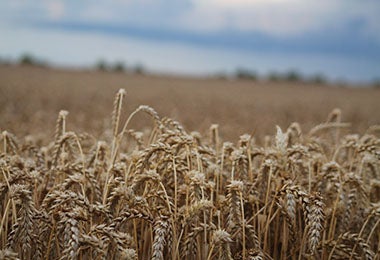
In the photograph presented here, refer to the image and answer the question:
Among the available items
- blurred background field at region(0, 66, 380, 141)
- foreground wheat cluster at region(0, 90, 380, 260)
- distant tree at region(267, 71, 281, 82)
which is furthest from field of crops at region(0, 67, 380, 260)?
distant tree at region(267, 71, 281, 82)

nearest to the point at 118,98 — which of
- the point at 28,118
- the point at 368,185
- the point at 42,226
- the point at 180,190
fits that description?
the point at 180,190

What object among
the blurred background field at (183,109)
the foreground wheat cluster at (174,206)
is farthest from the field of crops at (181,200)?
the blurred background field at (183,109)

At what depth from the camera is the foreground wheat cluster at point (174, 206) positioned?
1711mm

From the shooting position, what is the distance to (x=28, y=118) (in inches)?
402

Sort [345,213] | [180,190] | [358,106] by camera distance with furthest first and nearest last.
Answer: [358,106], [345,213], [180,190]

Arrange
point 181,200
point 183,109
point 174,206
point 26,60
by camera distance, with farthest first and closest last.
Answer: point 26,60, point 183,109, point 181,200, point 174,206

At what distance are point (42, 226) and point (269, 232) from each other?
43.0 inches

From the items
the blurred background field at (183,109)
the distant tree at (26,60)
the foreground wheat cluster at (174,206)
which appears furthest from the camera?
the distant tree at (26,60)

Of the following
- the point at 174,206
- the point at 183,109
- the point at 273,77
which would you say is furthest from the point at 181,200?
the point at 273,77

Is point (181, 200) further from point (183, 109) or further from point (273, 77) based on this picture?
point (273, 77)

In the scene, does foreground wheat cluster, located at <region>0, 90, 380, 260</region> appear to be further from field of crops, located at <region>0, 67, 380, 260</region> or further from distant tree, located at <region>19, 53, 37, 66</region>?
distant tree, located at <region>19, 53, 37, 66</region>

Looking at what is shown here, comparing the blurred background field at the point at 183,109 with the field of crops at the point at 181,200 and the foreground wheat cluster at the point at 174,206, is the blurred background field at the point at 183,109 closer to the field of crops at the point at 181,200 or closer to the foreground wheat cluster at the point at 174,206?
the field of crops at the point at 181,200

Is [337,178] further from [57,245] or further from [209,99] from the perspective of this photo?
[209,99]

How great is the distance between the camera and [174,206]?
205cm
